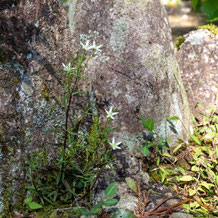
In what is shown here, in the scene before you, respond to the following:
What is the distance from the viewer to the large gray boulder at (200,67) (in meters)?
2.75

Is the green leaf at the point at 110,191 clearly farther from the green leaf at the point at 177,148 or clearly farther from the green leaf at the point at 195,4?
the green leaf at the point at 195,4

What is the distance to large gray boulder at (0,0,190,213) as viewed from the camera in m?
1.69

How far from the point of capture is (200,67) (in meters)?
2.83

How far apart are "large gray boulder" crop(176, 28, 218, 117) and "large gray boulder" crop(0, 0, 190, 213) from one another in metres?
0.36

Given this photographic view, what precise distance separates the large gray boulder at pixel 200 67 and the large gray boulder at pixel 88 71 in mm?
357

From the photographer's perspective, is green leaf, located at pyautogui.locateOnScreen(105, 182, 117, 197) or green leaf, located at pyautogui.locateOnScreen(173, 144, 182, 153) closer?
green leaf, located at pyautogui.locateOnScreen(105, 182, 117, 197)

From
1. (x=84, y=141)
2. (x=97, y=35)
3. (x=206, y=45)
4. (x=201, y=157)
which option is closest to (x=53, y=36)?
(x=97, y=35)

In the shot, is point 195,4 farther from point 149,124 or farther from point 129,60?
point 129,60

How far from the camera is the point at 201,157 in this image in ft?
6.95

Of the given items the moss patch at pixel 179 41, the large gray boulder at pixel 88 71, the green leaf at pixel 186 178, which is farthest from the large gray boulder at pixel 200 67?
the green leaf at pixel 186 178

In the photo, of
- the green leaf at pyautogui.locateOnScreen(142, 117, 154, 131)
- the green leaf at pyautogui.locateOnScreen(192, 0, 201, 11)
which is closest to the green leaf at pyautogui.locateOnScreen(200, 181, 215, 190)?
the green leaf at pyautogui.locateOnScreen(142, 117, 154, 131)

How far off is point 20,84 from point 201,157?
1575mm

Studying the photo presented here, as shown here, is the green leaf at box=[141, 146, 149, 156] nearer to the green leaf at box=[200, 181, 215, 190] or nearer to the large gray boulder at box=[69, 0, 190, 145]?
the large gray boulder at box=[69, 0, 190, 145]

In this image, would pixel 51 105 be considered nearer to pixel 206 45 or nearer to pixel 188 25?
pixel 206 45
